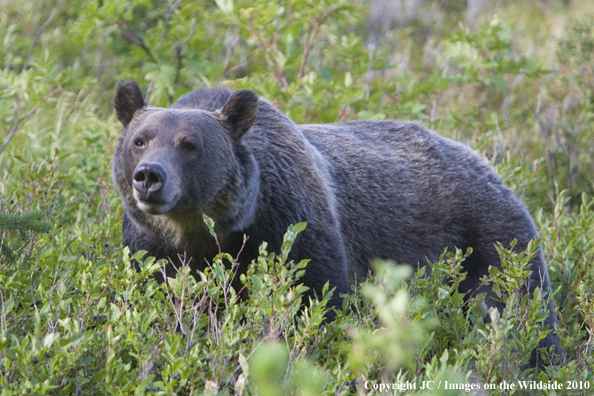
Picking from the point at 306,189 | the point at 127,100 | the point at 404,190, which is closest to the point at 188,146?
the point at 127,100

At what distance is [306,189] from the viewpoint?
15.3 feet

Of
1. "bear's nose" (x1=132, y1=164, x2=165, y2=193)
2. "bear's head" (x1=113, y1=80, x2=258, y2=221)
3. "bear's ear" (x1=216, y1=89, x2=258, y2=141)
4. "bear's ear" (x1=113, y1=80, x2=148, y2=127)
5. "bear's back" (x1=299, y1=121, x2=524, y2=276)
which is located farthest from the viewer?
"bear's back" (x1=299, y1=121, x2=524, y2=276)

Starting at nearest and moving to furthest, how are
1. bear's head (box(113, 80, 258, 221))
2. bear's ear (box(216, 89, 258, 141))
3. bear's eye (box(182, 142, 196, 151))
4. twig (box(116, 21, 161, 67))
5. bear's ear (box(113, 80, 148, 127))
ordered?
bear's head (box(113, 80, 258, 221)) → bear's eye (box(182, 142, 196, 151)) → bear's ear (box(216, 89, 258, 141)) → bear's ear (box(113, 80, 148, 127)) → twig (box(116, 21, 161, 67))

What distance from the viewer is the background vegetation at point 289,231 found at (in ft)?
10.2

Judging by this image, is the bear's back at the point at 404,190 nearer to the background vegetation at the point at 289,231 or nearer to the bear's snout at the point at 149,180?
the background vegetation at the point at 289,231

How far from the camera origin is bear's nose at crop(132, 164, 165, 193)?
3.82 metres

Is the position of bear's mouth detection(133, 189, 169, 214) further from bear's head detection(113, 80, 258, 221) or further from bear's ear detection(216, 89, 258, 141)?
bear's ear detection(216, 89, 258, 141)

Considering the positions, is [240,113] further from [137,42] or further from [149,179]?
[137,42]

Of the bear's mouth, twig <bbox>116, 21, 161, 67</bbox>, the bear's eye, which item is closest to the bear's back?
the bear's eye

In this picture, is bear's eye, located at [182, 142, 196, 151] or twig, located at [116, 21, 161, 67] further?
twig, located at [116, 21, 161, 67]

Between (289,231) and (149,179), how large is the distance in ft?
3.14

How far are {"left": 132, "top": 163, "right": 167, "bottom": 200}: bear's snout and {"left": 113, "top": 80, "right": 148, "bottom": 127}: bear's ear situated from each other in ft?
3.23

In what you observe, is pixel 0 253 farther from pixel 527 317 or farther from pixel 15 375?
pixel 527 317

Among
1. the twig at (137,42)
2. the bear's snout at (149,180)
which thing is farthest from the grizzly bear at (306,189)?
the twig at (137,42)
